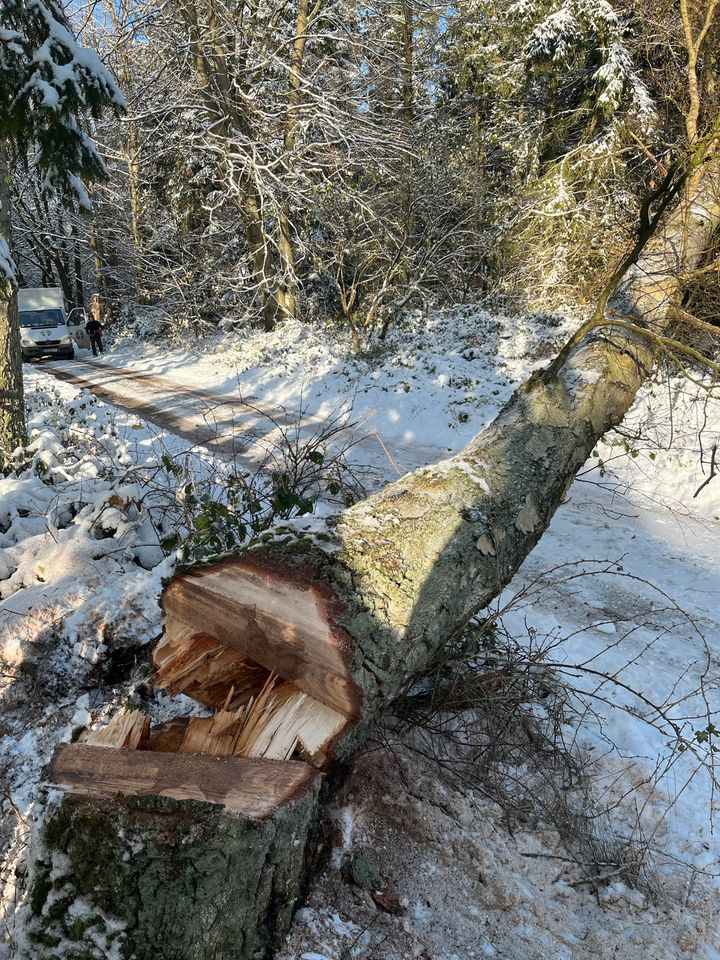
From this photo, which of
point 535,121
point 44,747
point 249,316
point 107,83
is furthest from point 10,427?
point 535,121

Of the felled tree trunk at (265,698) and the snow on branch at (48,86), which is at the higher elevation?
the snow on branch at (48,86)

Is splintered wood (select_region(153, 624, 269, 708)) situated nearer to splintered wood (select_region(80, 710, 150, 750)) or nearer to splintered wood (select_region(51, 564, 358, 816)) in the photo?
splintered wood (select_region(51, 564, 358, 816))

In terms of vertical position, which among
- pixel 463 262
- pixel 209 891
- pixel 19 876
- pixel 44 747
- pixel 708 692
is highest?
pixel 463 262

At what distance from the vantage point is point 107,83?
5715 millimetres

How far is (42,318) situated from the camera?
1719 cm

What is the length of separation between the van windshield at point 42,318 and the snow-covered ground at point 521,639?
12.7 meters

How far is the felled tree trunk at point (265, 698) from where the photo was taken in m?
1.58

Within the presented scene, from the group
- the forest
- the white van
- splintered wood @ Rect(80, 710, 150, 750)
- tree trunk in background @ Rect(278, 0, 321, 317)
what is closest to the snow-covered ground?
the forest

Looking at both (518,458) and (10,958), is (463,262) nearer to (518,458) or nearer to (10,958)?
(518,458)

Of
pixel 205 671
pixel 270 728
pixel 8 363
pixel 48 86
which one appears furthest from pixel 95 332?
pixel 270 728

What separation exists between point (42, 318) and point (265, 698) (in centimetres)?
1870

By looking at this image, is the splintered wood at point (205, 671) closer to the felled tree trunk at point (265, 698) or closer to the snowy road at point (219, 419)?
the felled tree trunk at point (265, 698)

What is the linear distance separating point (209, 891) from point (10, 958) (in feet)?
1.90

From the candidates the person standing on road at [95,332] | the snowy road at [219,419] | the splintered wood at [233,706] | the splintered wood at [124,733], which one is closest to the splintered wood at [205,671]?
the splintered wood at [233,706]
